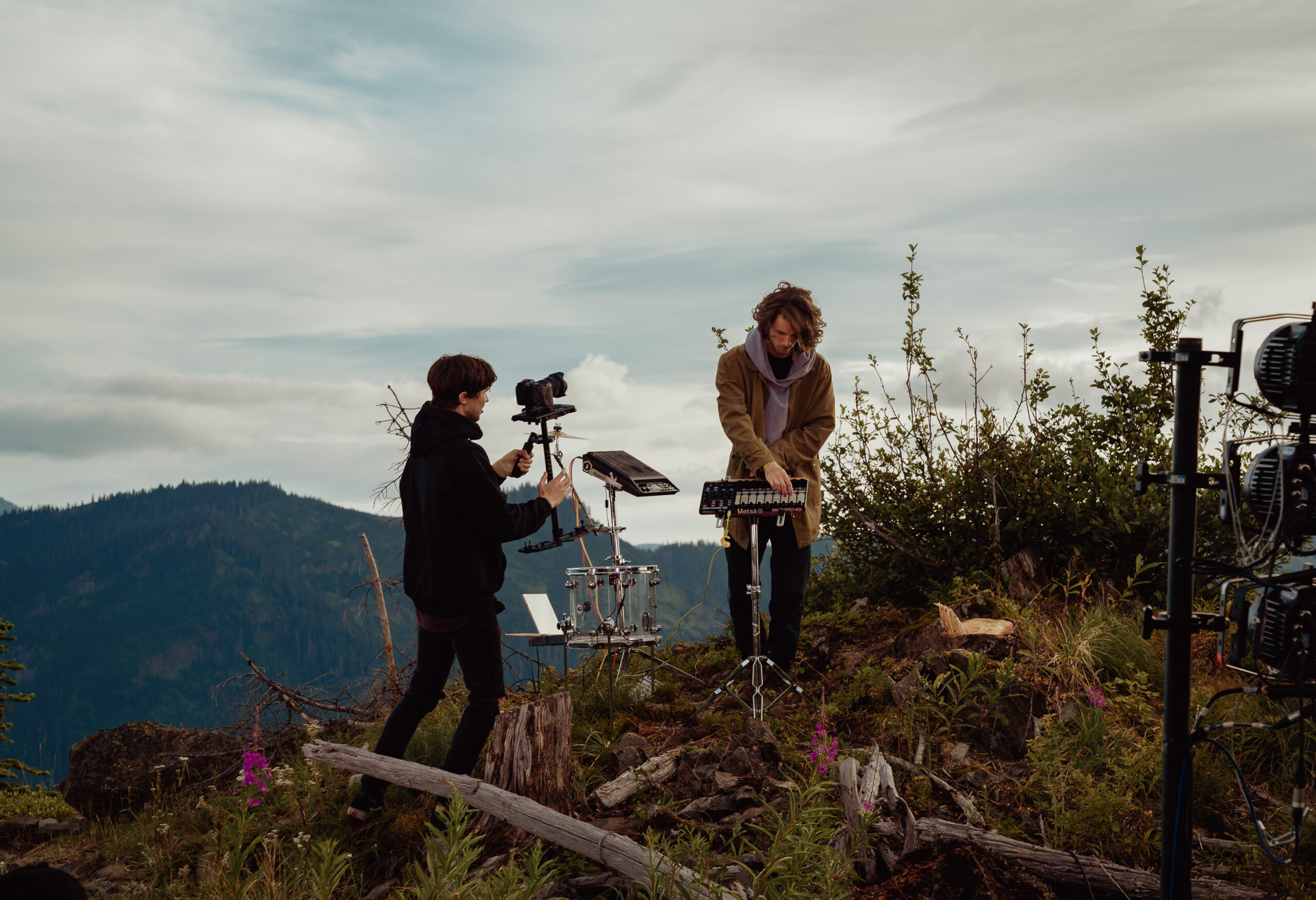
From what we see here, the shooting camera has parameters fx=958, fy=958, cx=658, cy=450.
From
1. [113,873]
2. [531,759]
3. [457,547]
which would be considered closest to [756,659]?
[531,759]

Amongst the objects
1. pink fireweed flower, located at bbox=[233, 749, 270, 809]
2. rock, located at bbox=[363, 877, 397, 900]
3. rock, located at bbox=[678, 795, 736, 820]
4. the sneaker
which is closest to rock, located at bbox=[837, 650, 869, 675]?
rock, located at bbox=[678, 795, 736, 820]

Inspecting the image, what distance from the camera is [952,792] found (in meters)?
4.63

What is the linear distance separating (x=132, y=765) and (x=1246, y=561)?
8.31 meters

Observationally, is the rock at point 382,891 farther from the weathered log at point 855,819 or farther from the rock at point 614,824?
the weathered log at point 855,819

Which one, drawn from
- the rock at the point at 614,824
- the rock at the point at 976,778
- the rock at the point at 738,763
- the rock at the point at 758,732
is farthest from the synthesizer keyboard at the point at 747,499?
the rock at the point at 614,824

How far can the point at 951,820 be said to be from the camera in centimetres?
439

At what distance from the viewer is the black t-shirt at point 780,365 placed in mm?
6004

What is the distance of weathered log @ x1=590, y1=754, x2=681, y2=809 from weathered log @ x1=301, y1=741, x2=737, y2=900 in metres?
0.31

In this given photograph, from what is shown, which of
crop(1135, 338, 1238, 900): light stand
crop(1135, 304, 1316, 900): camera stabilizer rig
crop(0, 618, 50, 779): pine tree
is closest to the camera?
crop(1135, 304, 1316, 900): camera stabilizer rig

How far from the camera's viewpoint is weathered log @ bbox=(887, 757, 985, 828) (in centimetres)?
440

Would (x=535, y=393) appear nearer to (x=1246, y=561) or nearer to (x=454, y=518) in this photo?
(x=454, y=518)

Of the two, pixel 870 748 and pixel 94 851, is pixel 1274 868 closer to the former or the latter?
pixel 870 748

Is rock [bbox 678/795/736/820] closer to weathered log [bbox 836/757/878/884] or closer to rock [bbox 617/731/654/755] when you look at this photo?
weathered log [bbox 836/757/878/884]

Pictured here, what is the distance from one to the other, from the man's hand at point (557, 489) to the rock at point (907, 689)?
240 cm
